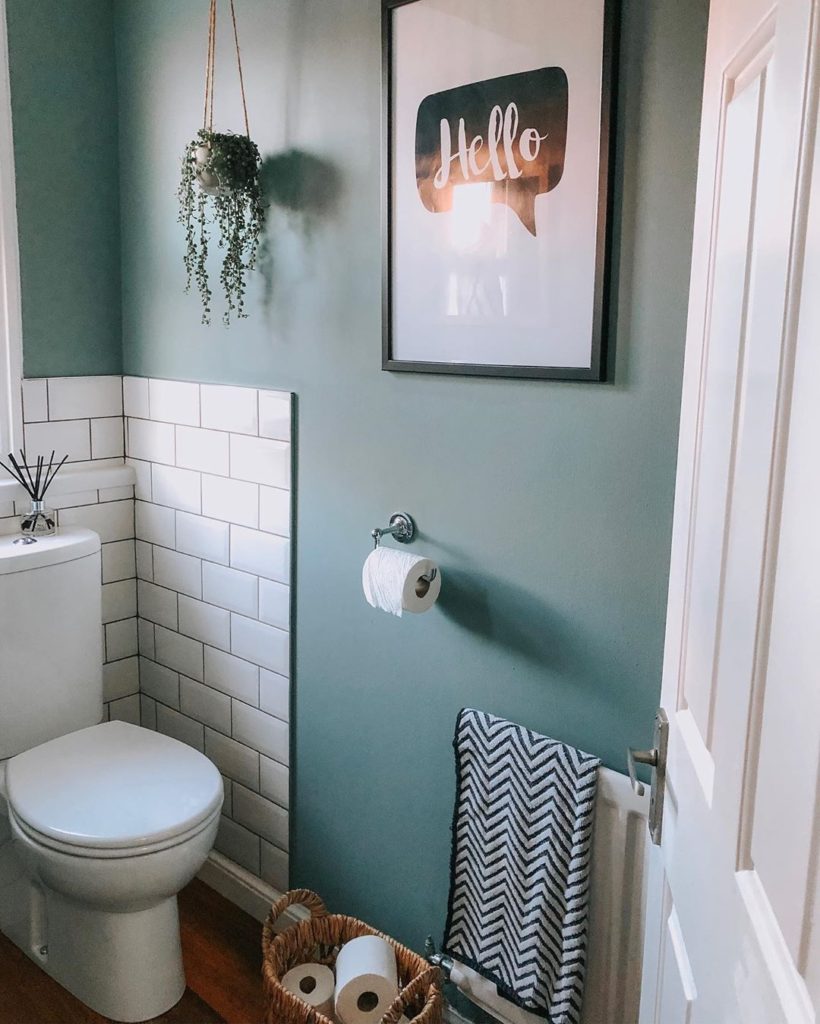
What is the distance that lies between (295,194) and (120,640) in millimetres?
1290

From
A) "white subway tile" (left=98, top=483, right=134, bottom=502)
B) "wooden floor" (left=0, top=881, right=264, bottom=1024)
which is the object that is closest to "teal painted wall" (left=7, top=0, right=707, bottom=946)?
"wooden floor" (left=0, top=881, right=264, bottom=1024)

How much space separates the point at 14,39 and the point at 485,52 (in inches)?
49.7

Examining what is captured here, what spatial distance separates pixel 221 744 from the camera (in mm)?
2295

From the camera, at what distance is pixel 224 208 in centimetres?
194

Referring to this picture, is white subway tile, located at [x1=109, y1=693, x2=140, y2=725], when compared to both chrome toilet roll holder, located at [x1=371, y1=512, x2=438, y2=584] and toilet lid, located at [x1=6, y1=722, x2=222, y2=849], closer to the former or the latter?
toilet lid, located at [x1=6, y1=722, x2=222, y2=849]

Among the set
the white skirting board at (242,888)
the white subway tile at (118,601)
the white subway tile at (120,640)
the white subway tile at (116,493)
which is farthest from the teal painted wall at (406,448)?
the white subway tile at (120,640)

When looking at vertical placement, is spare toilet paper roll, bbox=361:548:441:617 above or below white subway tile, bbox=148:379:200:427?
below

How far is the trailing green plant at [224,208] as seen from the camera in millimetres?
1866

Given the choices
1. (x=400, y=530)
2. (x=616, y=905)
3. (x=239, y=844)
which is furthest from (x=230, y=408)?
(x=616, y=905)

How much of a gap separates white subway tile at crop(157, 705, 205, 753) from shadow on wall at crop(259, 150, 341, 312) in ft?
3.59

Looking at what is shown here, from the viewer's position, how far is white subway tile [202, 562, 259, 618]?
216 centimetres

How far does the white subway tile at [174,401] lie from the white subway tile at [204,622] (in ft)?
1.50

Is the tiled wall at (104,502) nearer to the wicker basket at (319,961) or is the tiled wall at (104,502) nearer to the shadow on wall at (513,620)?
the wicker basket at (319,961)

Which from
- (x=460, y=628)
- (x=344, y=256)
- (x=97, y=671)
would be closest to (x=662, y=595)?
(x=460, y=628)
